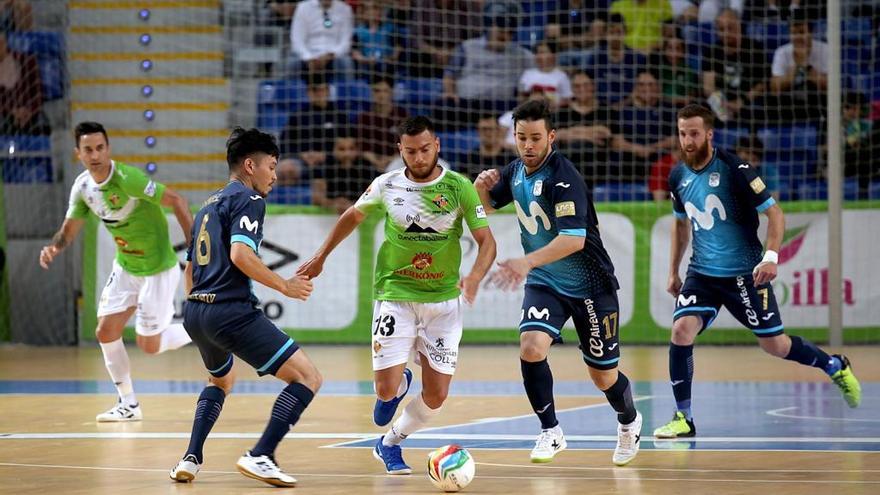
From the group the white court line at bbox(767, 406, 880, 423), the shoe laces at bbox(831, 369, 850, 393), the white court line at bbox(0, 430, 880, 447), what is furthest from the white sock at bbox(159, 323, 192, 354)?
the shoe laces at bbox(831, 369, 850, 393)

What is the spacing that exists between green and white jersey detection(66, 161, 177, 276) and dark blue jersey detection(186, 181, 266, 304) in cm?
351

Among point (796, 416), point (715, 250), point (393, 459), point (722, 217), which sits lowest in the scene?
point (796, 416)

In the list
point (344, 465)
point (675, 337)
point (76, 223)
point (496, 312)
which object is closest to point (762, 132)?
point (496, 312)

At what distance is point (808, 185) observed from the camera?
1680 centimetres

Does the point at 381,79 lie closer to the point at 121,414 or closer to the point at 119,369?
the point at 119,369

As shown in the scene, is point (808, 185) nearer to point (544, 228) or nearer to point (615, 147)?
point (615, 147)

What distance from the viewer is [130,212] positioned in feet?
35.7

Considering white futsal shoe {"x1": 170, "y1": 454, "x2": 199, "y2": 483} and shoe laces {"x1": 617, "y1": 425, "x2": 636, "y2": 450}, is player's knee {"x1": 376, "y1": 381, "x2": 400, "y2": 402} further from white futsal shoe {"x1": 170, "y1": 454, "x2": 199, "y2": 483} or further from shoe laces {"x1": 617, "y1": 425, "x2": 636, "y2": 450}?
shoe laces {"x1": 617, "y1": 425, "x2": 636, "y2": 450}

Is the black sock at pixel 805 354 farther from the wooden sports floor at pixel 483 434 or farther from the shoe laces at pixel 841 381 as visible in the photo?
the wooden sports floor at pixel 483 434

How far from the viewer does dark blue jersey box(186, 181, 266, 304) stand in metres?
7.21

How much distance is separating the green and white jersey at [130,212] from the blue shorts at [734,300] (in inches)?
171

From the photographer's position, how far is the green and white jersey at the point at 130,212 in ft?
35.2

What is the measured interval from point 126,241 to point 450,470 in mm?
5058

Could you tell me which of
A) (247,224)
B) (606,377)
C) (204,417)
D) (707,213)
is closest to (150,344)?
(204,417)
